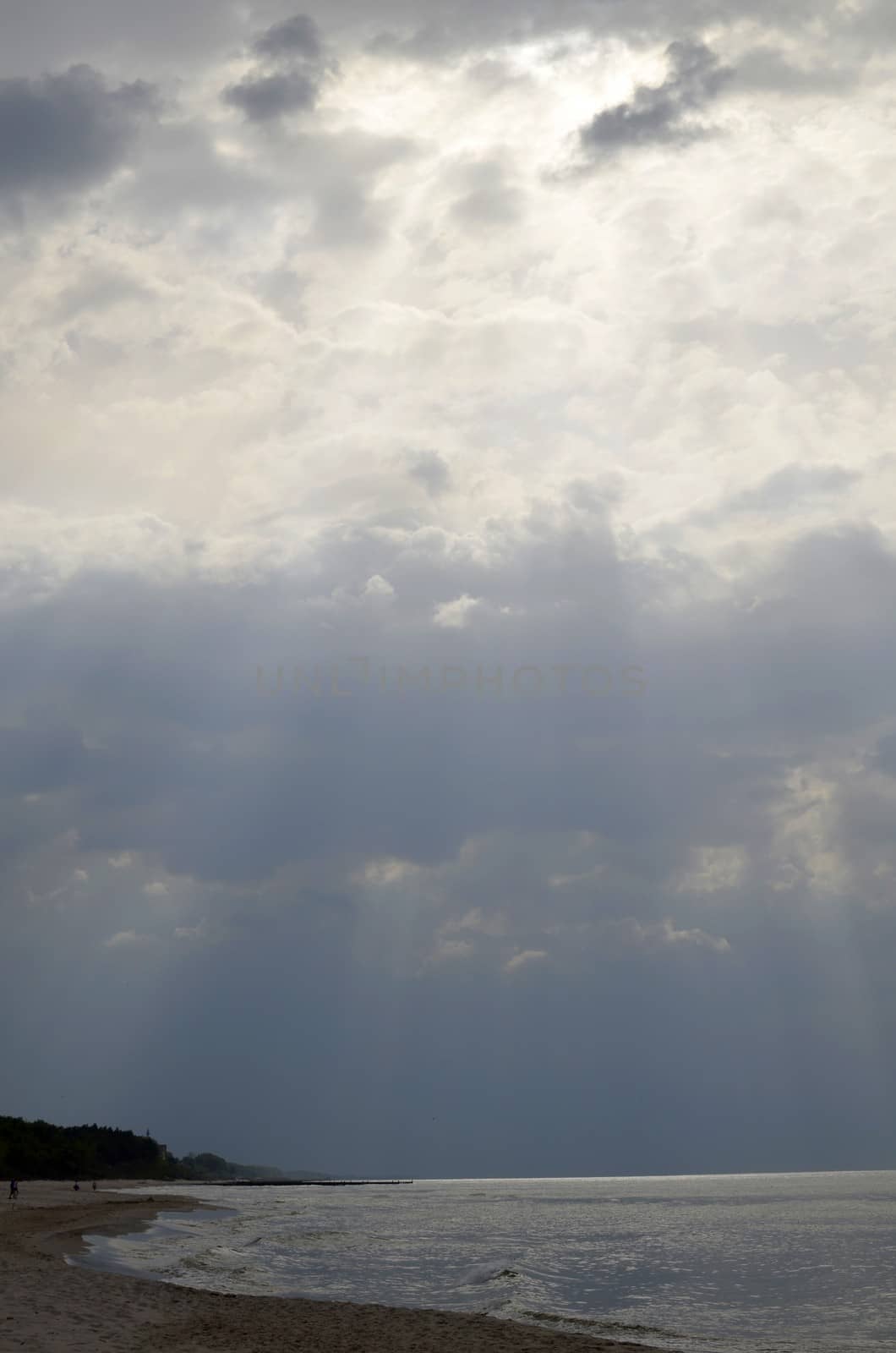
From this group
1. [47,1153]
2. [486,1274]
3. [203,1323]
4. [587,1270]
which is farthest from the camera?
[47,1153]

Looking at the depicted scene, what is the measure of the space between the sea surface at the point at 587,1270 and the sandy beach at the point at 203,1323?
10.1ft

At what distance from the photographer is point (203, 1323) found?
31141 millimetres

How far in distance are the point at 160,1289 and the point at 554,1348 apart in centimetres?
1618

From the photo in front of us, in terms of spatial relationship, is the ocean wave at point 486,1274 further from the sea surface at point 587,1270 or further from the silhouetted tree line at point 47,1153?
the silhouetted tree line at point 47,1153

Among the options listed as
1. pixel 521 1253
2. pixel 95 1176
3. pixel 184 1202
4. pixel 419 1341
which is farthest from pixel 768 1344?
pixel 95 1176

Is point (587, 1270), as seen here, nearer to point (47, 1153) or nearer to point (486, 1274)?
point (486, 1274)

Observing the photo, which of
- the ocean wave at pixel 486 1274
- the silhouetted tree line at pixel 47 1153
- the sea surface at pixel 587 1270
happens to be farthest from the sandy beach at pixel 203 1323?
the silhouetted tree line at pixel 47 1153

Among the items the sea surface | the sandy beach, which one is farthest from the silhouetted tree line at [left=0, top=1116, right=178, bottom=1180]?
the sandy beach

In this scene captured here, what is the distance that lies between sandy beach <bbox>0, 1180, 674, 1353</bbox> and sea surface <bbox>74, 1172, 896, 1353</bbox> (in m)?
3.07

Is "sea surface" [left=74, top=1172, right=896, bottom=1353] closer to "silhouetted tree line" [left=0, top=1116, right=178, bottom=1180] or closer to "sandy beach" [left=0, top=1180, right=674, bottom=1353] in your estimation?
"sandy beach" [left=0, top=1180, right=674, bottom=1353]

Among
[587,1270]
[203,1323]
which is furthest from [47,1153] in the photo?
[203,1323]

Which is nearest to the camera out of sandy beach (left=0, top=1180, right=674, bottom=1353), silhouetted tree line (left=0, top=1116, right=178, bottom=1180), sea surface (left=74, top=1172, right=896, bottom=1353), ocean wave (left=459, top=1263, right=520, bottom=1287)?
sandy beach (left=0, top=1180, right=674, bottom=1353)

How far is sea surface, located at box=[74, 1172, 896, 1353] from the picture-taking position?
37281mm

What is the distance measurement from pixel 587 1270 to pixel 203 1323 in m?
31.7
